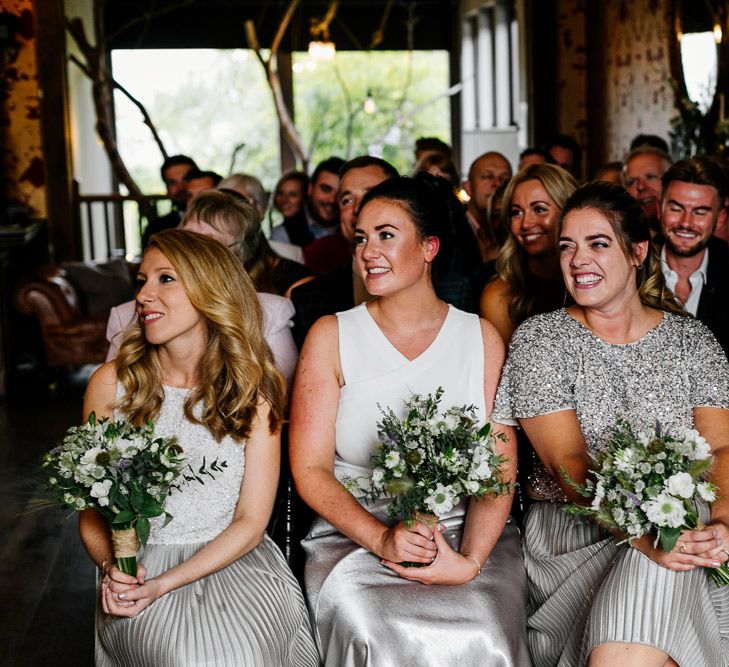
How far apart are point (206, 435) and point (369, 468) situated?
1.50 feet

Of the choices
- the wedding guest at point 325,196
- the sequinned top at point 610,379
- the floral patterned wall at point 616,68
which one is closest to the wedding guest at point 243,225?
the sequinned top at point 610,379

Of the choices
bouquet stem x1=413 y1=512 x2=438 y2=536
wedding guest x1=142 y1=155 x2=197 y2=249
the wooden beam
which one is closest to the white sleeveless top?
bouquet stem x1=413 y1=512 x2=438 y2=536

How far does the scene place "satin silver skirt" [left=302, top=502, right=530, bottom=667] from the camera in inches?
97.0

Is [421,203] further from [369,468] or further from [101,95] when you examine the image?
[101,95]

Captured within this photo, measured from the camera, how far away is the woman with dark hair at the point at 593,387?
2646mm

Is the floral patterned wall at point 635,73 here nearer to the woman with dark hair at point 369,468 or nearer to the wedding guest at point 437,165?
the wedding guest at point 437,165

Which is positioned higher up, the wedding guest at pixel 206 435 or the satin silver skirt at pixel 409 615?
the wedding guest at pixel 206 435

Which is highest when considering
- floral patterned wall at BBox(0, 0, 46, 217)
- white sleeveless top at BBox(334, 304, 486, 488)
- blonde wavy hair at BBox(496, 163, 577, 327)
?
floral patterned wall at BBox(0, 0, 46, 217)

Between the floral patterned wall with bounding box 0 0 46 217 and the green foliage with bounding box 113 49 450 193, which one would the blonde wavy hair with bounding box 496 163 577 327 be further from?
the green foliage with bounding box 113 49 450 193

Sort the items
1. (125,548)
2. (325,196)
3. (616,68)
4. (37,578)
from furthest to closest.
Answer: (616,68) → (325,196) → (37,578) → (125,548)

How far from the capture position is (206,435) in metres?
2.71

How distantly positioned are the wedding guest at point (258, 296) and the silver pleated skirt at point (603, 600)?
A: 39.0 inches

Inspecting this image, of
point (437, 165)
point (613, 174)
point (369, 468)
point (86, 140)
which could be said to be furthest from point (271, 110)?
point (369, 468)

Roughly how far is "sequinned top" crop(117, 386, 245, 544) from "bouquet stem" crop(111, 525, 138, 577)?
9.8 inches
